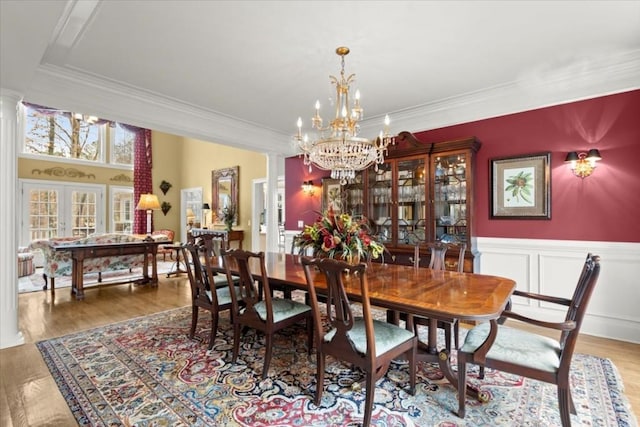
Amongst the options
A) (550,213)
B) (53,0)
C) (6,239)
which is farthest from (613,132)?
(6,239)

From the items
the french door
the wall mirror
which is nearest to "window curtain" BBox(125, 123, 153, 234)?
the french door

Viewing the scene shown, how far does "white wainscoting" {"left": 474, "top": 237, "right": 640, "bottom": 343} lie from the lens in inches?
120

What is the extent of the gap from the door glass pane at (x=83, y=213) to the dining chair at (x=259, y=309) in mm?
7471

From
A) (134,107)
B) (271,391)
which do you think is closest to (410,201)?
(271,391)

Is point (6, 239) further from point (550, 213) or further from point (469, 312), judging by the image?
point (550, 213)

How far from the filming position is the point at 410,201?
13.7ft

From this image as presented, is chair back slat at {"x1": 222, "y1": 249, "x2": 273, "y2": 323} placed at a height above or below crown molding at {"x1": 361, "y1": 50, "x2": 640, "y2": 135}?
below

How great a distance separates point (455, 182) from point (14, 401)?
14.1 ft

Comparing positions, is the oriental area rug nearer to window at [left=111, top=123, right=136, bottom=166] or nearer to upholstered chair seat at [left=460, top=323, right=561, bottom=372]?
upholstered chair seat at [left=460, top=323, right=561, bottom=372]

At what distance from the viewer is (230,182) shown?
8.26 metres

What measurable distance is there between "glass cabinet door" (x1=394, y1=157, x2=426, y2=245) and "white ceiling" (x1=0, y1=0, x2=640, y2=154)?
0.70 meters

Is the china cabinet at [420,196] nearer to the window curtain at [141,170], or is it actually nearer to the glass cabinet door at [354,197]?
the glass cabinet door at [354,197]

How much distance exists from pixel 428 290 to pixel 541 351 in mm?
659

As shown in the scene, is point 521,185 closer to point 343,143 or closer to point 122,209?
point 343,143
